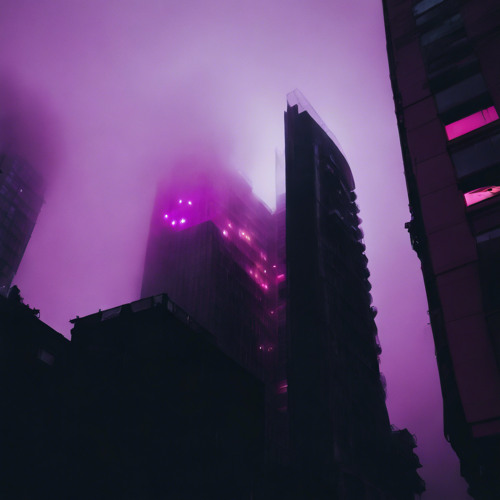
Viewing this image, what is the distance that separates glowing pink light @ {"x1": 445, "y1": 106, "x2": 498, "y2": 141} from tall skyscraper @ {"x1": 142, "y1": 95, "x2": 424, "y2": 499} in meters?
34.4

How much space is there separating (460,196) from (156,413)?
898 inches

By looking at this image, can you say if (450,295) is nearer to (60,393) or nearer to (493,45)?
(493,45)

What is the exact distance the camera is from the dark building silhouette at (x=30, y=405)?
27906 mm

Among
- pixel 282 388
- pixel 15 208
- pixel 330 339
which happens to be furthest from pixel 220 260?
pixel 15 208

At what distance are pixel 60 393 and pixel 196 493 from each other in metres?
11.5

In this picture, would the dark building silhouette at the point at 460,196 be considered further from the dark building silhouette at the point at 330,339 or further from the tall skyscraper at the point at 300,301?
the tall skyscraper at the point at 300,301

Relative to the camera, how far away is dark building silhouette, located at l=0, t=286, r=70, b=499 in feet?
91.6

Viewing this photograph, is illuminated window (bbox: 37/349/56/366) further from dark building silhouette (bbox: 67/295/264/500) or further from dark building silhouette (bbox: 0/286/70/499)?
dark building silhouette (bbox: 67/295/264/500)

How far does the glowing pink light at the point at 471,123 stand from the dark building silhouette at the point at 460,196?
0.24 feet

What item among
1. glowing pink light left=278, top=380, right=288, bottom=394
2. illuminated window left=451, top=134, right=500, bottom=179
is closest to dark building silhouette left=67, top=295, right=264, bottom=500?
illuminated window left=451, top=134, right=500, bottom=179

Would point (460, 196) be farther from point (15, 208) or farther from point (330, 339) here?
point (15, 208)

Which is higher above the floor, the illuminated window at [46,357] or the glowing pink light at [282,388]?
the glowing pink light at [282,388]

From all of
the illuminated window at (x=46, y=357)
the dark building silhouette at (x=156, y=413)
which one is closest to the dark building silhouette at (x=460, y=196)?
the dark building silhouette at (x=156, y=413)

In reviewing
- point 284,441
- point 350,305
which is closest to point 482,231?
point 350,305
